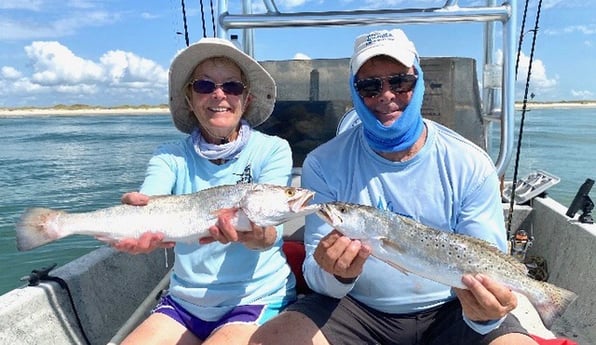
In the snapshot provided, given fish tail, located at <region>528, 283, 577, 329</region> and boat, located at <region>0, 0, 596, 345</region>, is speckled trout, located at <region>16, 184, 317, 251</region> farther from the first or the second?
fish tail, located at <region>528, 283, 577, 329</region>

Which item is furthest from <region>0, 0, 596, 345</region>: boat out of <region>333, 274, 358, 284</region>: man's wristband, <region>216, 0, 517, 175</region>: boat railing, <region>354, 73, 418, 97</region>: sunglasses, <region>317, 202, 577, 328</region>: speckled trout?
<region>317, 202, 577, 328</region>: speckled trout

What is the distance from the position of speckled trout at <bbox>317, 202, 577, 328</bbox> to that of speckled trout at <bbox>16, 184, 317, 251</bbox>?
49cm

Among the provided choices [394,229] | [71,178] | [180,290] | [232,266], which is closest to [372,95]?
[394,229]

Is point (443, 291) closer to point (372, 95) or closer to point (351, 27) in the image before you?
point (372, 95)

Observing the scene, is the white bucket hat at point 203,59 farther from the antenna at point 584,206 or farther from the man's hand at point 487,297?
the antenna at point 584,206

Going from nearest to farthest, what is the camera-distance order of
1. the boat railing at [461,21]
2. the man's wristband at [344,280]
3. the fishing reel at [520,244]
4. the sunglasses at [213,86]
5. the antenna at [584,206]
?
1. the man's wristband at [344,280]
2. the sunglasses at [213,86]
3. the boat railing at [461,21]
4. the antenna at [584,206]
5. the fishing reel at [520,244]

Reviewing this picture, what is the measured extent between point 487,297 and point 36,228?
2303mm

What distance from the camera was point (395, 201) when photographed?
9.80 ft

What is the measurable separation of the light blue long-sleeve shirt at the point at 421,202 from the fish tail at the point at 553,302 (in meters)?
0.38

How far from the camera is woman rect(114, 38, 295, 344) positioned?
3051 mm

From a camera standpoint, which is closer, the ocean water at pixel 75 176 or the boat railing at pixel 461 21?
the boat railing at pixel 461 21

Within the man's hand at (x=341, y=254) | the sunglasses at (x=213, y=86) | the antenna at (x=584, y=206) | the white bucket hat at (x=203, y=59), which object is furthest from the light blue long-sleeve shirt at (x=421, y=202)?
A: the antenna at (x=584, y=206)

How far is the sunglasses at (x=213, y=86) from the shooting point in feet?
10.8

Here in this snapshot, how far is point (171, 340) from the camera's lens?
3070 mm
